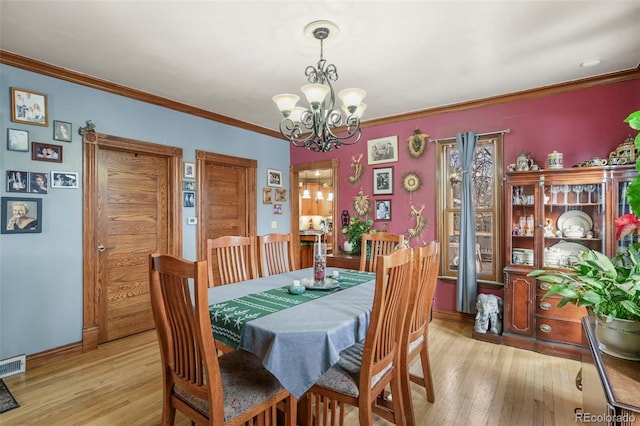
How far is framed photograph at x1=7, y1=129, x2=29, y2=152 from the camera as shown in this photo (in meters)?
2.55

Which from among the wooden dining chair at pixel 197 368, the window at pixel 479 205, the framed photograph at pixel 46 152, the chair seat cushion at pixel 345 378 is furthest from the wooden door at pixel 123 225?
the window at pixel 479 205

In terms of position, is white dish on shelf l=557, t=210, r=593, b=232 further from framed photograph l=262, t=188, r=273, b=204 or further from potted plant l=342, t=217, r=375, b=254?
framed photograph l=262, t=188, r=273, b=204

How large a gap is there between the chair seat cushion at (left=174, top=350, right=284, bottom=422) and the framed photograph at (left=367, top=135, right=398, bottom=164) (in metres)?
3.20

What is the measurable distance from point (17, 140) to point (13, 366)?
180 cm

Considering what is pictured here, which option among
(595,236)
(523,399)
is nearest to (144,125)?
(523,399)

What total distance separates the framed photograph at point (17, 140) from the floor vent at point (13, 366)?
5.48 feet

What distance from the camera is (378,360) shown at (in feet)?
5.27

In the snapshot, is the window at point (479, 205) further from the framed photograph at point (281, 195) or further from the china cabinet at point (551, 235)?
the framed photograph at point (281, 195)

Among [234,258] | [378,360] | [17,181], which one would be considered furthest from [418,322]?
[17,181]

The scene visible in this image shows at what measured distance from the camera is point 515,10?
1.97 meters

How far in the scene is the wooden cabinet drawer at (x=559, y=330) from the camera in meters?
2.80

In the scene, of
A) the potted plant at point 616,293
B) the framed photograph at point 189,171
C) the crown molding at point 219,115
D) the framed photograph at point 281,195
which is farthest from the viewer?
the framed photograph at point 281,195

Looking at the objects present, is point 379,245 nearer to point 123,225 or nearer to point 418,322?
point 418,322

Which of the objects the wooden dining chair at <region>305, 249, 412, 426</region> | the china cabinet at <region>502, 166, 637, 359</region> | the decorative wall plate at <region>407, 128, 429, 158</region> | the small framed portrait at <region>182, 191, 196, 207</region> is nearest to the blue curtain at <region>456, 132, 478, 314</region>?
the china cabinet at <region>502, 166, 637, 359</region>
